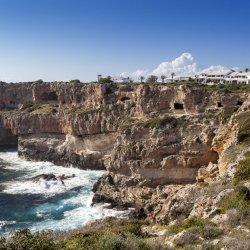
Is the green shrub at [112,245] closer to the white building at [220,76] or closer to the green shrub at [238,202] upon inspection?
the green shrub at [238,202]

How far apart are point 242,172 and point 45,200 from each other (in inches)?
1079

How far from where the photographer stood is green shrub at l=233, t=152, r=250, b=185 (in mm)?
22867

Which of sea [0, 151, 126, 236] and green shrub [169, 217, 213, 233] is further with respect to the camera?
sea [0, 151, 126, 236]

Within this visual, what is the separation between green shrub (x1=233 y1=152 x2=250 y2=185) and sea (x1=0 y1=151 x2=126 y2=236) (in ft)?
53.0

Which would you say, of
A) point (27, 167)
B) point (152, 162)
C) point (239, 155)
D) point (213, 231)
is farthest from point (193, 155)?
point (27, 167)

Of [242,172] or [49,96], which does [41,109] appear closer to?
[49,96]

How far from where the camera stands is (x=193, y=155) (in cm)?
4044

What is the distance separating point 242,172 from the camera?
76.7ft

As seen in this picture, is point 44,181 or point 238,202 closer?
point 238,202

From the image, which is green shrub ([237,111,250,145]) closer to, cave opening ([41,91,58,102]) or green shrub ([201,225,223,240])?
green shrub ([201,225,223,240])

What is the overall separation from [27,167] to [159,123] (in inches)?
1037

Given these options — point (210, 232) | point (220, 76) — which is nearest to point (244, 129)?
point (210, 232)

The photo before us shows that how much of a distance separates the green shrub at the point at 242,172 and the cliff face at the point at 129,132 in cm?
417

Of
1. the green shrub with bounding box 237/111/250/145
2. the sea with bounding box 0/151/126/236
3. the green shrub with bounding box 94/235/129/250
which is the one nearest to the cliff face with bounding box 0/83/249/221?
the green shrub with bounding box 237/111/250/145
